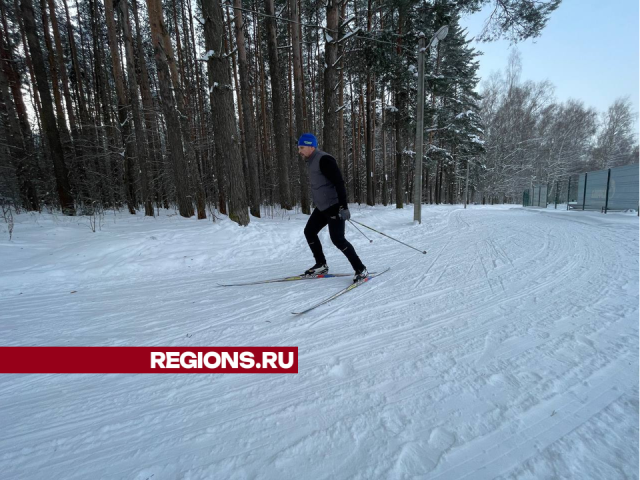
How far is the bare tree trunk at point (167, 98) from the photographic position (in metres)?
7.31

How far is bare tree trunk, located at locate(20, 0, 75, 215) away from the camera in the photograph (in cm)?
872

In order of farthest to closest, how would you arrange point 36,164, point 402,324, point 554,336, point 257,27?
point 257,27, point 36,164, point 402,324, point 554,336

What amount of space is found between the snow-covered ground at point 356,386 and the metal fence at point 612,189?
417 inches

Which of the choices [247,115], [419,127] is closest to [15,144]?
[247,115]

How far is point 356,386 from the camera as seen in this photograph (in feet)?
5.11

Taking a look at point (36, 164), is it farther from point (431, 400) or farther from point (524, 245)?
point (524, 245)

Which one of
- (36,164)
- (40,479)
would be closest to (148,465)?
(40,479)

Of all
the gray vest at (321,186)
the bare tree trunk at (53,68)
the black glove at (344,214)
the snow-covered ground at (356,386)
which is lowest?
the snow-covered ground at (356,386)

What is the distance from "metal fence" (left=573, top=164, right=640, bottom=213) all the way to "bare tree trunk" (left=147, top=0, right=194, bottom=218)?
1667cm

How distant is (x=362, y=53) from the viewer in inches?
427

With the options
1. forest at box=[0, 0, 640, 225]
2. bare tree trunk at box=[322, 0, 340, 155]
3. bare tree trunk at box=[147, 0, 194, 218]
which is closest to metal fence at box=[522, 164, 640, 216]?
forest at box=[0, 0, 640, 225]

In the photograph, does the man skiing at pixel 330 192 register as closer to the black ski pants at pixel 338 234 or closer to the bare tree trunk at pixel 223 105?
the black ski pants at pixel 338 234

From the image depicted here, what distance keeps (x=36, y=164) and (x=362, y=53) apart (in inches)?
638

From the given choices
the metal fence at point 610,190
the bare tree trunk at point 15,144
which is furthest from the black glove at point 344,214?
the bare tree trunk at point 15,144
